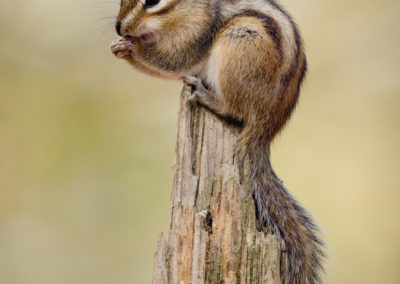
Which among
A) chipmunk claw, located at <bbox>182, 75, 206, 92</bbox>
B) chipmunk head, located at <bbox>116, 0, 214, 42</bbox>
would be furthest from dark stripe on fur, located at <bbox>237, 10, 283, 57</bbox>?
A: chipmunk claw, located at <bbox>182, 75, 206, 92</bbox>

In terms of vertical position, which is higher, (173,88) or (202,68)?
(173,88)

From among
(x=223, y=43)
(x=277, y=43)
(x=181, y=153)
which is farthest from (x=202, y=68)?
(x=181, y=153)

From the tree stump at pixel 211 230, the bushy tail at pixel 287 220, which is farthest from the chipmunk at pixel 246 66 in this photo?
the tree stump at pixel 211 230

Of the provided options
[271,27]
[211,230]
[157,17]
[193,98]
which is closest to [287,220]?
[211,230]

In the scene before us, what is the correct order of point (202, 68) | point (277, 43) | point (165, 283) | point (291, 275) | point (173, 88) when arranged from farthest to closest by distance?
1. point (173, 88)
2. point (202, 68)
3. point (277, 43)
4. point (291, 275)
5. point (165, 283)

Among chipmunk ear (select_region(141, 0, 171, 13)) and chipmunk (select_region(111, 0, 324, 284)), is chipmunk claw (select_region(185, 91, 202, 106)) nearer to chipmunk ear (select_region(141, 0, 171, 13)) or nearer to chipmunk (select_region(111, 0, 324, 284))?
chipmunk (select_region(111, 0, 324, 284))

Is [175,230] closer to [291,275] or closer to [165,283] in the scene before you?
[165,283]

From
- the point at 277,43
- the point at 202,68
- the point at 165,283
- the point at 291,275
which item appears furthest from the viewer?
the point at 202,68
